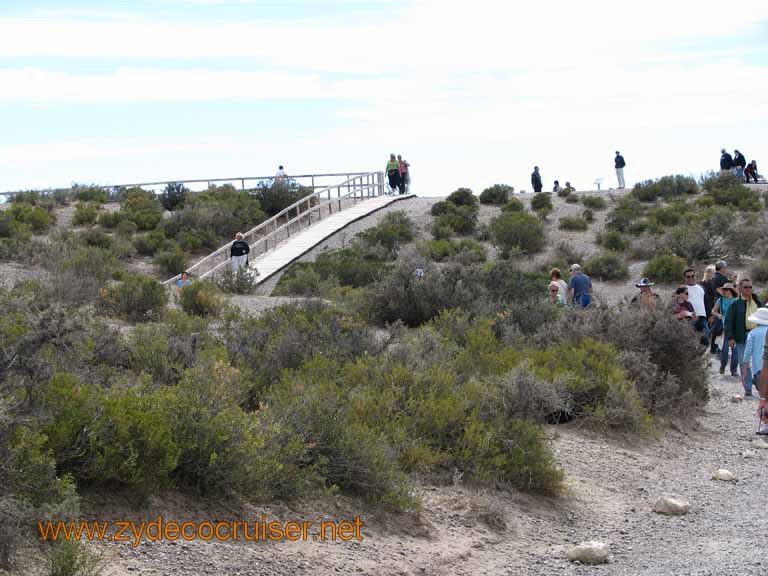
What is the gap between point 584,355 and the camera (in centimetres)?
1209

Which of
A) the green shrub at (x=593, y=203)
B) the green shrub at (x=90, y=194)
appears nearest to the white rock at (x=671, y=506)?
the green shrub at (x=593, y=203)

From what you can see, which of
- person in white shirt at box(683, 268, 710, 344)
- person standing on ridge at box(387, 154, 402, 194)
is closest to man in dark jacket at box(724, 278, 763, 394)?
person in white shirt at box(683, 268, 710, 344)

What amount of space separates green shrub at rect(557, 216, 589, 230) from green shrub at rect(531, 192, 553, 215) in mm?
1540

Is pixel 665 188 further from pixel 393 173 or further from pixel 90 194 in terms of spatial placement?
pixel 90 194

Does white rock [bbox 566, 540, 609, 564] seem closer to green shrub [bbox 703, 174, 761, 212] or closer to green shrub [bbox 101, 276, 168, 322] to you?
green shrub [bbox 101, 276, 168, 322]

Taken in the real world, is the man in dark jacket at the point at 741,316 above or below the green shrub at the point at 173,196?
below

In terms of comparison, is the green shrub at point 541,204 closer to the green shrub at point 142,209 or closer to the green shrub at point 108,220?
the green shrub at point 142,209

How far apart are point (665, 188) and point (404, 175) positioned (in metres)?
11.4

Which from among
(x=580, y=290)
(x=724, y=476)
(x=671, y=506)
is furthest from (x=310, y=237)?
(x=671, y=506)

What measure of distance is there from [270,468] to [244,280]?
1798cm

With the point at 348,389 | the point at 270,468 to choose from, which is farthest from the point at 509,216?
the point at 270,468

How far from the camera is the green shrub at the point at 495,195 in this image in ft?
147

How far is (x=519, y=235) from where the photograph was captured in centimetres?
3572

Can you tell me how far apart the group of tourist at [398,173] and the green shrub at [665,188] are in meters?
10.0
